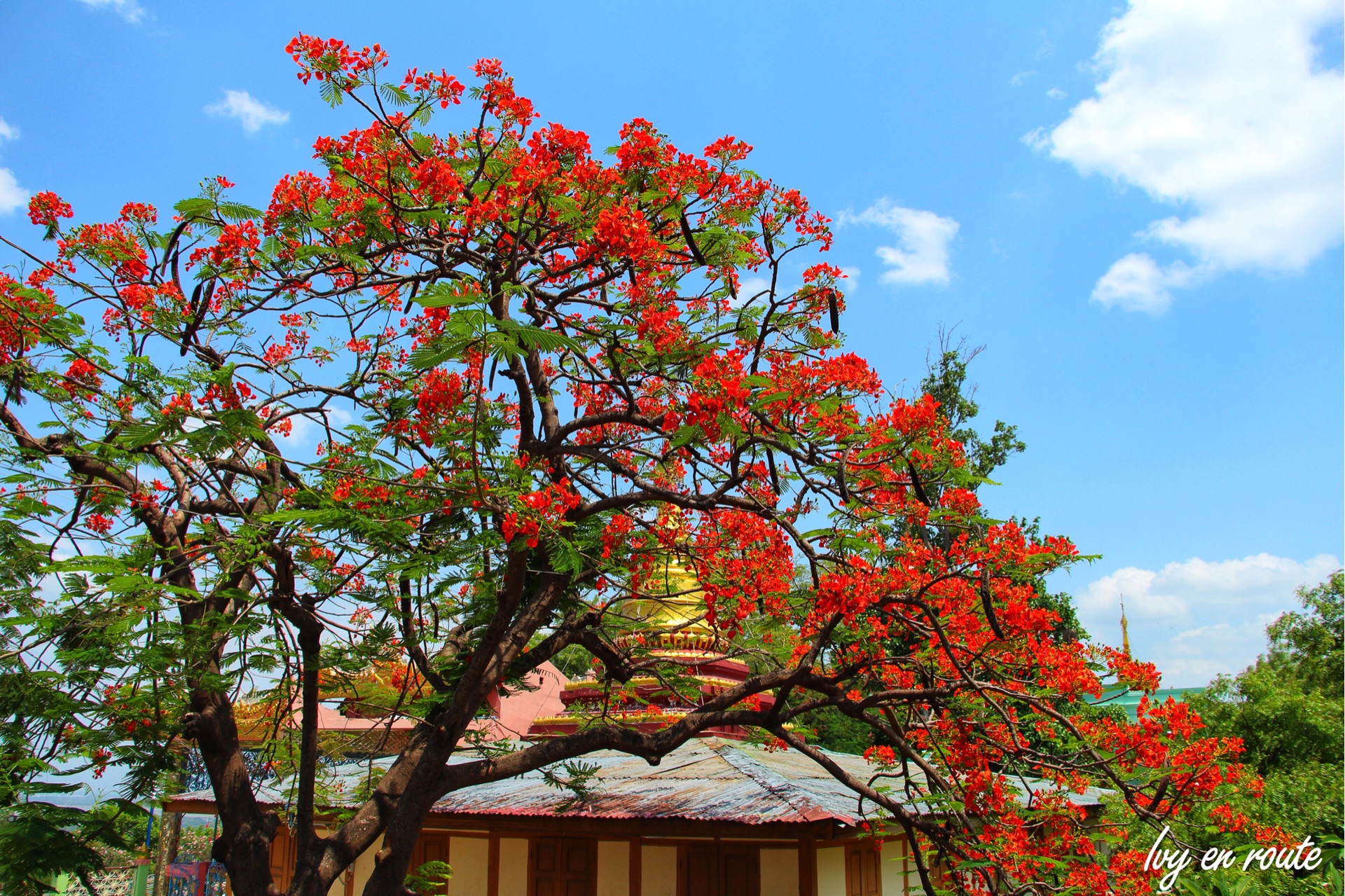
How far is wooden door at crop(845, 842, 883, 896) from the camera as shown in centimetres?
1081

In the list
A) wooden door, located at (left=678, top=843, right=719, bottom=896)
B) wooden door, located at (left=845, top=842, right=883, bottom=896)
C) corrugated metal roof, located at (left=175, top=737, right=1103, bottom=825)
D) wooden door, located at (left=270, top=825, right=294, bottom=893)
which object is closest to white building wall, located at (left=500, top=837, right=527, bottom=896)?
corrugated metal roof, located at (left=175, top=737, right=1103, bottom=825)

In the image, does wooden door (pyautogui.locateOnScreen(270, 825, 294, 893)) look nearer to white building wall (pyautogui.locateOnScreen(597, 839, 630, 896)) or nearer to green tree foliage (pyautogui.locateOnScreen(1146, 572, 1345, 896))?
white building wall (pyautogui.locateOnScreen(597, 839, 630, 896))

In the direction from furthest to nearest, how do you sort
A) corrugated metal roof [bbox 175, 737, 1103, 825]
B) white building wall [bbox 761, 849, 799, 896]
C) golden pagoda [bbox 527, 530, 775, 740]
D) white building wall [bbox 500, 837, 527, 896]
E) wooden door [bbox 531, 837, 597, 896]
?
white building wall [bbox 500, 837, 527, 896] < wooden door [bbox 531, 837, 597, 896] < golden pagoda [bbox 527, 530, 775, 740] < white building wall [bbox 761, 849, 799, 896] < corrugated metal roof [bbox 175, 737, 1103, 825]

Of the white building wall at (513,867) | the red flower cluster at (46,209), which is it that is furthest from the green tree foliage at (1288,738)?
the red flower cluster at (46,209)

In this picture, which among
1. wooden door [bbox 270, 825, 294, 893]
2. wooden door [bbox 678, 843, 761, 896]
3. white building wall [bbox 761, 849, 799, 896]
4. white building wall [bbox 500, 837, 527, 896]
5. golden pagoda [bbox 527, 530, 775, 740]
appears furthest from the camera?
wooden door [bbox 270, 825, 294, 893]

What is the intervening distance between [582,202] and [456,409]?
1.88 m

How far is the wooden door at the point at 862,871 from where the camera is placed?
10812mm

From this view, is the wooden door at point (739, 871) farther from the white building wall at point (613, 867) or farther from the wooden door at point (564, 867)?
the wooden door at point (564, 867)

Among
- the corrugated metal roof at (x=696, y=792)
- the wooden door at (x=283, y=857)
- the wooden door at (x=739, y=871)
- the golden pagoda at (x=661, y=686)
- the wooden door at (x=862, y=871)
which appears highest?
the golden pagoda at (x=661, y=686)

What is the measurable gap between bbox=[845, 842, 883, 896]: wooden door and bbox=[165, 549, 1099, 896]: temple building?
3 centimetres

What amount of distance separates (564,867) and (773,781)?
→ 3165 millimetres

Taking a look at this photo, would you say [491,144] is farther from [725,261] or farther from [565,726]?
[565,726]

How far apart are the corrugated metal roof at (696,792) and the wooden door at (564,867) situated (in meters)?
0.73

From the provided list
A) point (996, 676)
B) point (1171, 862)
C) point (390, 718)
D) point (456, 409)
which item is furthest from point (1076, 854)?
point (456, 409)
